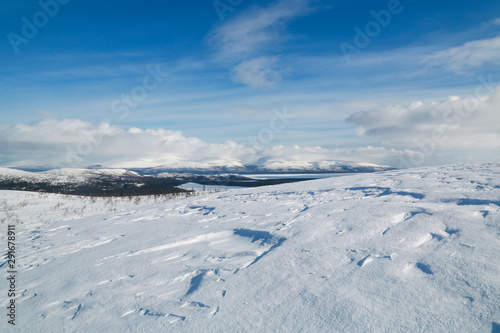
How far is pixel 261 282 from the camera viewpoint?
3375 mm

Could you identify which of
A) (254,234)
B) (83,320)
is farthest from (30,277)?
(254,234)

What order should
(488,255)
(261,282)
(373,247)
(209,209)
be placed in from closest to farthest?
(488,255) → (261,282) → (373,247) → (209,209)

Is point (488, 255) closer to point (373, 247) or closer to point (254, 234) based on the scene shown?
point (373, 247)

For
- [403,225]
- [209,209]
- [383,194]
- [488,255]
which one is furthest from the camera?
[209,209]

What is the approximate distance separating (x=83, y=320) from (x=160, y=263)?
1299 millimetres

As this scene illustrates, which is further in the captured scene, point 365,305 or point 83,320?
point 83,320

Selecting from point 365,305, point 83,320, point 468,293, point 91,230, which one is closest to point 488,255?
point 468,293

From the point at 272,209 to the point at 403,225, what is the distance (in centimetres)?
301

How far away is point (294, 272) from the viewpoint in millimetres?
3475

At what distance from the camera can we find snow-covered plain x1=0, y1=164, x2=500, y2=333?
2650mm

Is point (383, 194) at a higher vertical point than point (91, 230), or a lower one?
higher

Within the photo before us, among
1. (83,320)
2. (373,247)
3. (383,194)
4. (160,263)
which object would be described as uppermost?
(383,194)

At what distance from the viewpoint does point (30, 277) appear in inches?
187

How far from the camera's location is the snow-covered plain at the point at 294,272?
2.65 m
